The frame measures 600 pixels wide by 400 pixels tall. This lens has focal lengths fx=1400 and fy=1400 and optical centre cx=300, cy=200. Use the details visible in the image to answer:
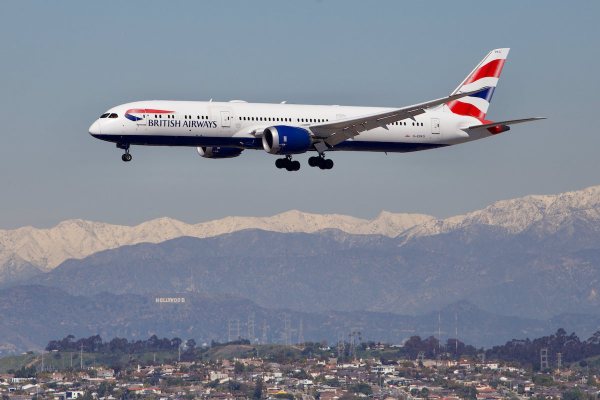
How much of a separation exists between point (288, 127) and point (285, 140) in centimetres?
189

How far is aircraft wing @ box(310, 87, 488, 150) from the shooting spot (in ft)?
379

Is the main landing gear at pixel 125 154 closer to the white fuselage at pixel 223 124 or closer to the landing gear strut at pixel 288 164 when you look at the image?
the white fuselage at pixel 223 124

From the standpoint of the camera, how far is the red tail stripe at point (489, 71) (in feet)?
456

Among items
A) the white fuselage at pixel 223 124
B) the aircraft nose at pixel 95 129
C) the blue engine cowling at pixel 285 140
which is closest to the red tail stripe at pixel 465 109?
the white fuselage at pixel 223 124

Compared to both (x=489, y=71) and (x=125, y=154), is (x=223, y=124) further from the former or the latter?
(x=489, y=71)

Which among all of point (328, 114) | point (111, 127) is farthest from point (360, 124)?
point (111, 127)

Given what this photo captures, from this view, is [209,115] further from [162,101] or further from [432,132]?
[432,132]

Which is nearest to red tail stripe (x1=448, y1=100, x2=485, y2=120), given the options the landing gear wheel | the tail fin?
the tail fin

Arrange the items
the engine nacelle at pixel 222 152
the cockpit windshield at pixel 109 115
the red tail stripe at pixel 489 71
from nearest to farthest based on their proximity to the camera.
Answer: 1. the cockpit windshield at pixel 109 115
2. the engine nacelle at pixel 222 152
3. the red tail stripe at pixel 489 71

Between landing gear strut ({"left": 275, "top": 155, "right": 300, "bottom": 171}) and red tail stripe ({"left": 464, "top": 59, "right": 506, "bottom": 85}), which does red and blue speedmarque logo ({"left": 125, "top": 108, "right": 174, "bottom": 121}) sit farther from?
red tail stripe ({"left": 464, "top": 59, "right": 506, "bottom": 85})

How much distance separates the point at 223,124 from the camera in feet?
376

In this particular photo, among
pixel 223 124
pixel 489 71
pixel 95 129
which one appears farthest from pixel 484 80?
pixel 95 129

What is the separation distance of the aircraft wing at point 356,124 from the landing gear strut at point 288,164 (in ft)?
15.3

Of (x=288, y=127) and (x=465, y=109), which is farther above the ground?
(x=465, y=109)
